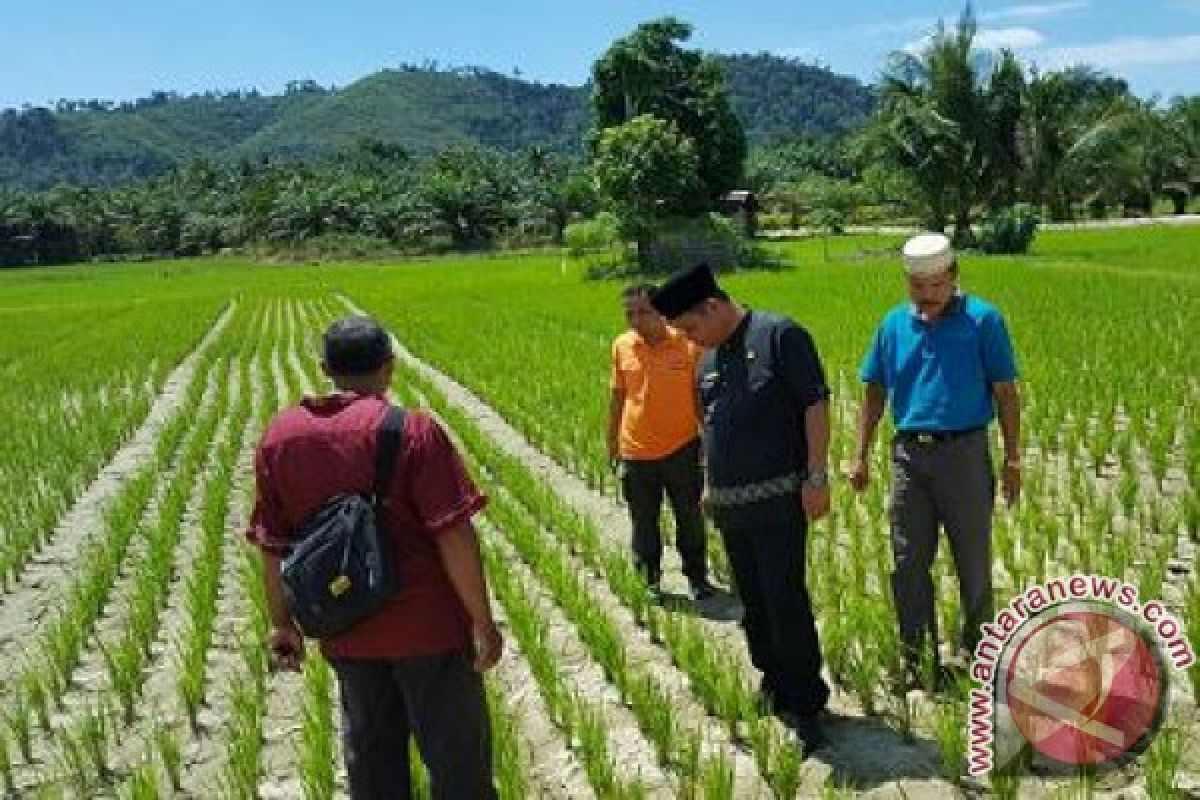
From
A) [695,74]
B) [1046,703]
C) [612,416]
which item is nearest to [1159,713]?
[1046,703]

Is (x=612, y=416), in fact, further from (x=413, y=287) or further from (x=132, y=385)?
(x=413, y=287)

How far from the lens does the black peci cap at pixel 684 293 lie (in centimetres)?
375

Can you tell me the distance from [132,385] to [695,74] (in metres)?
20.9

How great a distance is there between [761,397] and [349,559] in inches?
61.3

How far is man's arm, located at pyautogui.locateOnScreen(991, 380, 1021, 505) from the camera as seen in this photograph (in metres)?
4.12

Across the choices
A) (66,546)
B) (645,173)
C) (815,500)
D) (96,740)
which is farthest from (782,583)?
(645,173)

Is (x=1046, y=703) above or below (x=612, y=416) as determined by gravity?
below

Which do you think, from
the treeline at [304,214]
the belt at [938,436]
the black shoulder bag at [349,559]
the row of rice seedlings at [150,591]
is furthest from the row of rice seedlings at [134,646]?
the treeline at [304,214]

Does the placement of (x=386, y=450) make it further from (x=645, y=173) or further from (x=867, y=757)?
(x=645, y=173)

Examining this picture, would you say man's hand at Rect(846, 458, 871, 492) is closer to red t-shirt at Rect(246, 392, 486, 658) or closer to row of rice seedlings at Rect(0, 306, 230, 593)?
red t-shirt at Rect(246, 392, 486, 658)

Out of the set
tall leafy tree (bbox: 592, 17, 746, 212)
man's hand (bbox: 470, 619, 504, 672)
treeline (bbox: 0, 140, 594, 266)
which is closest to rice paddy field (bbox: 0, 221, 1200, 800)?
man's hand (bbox: 470, 619, 504, 672)

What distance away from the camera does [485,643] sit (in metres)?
2.90

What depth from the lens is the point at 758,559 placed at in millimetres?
3881

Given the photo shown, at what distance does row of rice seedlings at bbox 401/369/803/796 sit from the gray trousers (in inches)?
25.3
